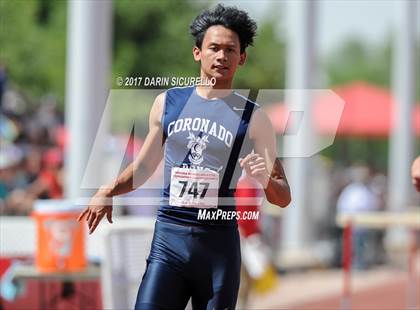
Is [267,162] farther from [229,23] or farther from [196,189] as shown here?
[229,23]

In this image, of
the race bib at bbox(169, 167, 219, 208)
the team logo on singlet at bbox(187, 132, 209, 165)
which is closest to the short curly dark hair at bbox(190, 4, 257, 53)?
the team logo on singlet at bbox(187, 132, 209, 165)

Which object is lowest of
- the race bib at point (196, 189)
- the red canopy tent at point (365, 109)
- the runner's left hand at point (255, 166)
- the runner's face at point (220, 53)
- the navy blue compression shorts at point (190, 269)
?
the navy blue compression shorts at point (190, 269)

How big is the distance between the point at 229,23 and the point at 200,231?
0.99 m

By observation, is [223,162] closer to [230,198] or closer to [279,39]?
[230,198]

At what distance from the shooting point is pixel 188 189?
4965 mm

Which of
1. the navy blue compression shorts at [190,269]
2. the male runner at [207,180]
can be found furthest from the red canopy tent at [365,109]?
the navy blue compression shorts at [190,269]

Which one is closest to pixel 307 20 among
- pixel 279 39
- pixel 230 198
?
pixel 230 198

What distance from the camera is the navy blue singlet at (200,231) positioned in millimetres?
4926

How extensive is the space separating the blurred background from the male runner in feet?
1.84

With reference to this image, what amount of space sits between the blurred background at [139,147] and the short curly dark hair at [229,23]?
35 centimetres

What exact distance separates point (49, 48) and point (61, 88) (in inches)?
50.5

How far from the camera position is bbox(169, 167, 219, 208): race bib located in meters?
4.97

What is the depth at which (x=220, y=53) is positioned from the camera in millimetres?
4969

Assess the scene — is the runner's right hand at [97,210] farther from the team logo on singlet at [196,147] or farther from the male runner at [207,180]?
the team logo on singlet at [196,147]
